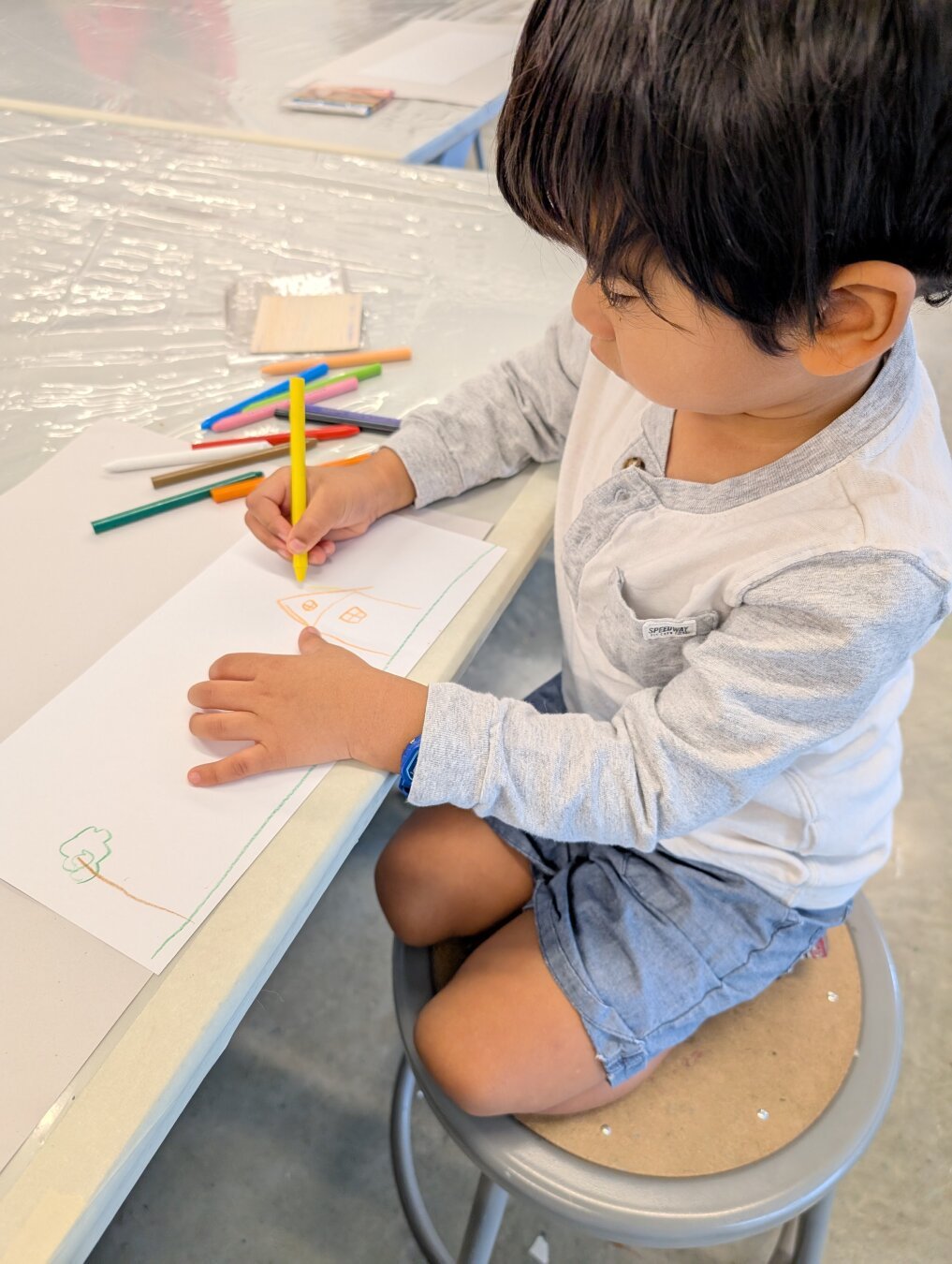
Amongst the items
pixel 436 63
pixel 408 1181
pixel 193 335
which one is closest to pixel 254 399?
pixel 193 335

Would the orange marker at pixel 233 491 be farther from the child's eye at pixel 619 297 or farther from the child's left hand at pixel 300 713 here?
the child's eye at pixel 619 297

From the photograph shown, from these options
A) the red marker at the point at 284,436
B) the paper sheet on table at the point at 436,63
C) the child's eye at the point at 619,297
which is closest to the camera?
the child's eye at the point at 619,297

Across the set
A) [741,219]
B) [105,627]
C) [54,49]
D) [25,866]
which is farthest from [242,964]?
[54,49]

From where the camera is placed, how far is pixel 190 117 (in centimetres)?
119

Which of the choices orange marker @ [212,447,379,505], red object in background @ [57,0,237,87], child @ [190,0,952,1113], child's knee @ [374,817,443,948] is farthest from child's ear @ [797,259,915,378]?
red object in background @ [57,0,237,87]

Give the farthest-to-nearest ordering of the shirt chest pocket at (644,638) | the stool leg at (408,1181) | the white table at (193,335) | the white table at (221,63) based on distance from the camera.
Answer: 1. the white table at (221,63)
2. the stool leg at (408,1181)
3. the shirt chest pocket at (644,638)
4. the white table at (193,335)

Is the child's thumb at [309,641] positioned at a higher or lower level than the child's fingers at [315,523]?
lower

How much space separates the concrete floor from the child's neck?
23.1 inches

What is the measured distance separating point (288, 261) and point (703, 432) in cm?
51

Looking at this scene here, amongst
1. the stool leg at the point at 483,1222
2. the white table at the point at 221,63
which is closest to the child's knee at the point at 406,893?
the stool leg at the point at 483,1222

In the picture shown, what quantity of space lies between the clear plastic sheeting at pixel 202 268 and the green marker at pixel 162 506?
77 mm

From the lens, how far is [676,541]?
1.90 feet

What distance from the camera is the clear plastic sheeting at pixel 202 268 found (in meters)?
0.75

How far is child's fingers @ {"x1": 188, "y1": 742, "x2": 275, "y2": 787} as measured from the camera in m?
0.46
